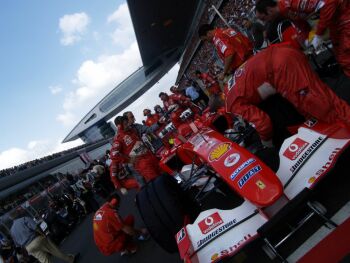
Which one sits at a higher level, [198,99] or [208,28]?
[208,28]

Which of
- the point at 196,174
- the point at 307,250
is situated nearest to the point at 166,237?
the point at 196,174

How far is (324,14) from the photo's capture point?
2598mm

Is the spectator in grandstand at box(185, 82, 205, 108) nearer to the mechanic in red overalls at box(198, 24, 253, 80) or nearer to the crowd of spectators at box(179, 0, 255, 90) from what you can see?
the crowd of spectators at box(179, 0, 255, 90)

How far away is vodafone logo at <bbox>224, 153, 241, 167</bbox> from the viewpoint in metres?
2.27

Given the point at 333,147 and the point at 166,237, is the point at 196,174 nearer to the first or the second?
the point at 166,237

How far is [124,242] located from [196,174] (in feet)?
5.25

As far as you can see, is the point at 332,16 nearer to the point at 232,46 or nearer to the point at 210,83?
the point at 232,46

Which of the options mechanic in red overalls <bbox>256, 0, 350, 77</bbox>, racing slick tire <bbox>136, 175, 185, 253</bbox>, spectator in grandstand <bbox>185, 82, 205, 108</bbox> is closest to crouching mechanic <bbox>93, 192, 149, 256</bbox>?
racing slick tire <bbox>136, 175, 185, 253</bbox>

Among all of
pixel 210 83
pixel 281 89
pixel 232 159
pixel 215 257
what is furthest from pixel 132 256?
pixel 210 83

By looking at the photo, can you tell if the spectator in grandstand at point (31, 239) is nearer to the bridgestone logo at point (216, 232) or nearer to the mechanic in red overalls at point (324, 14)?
the bridgestone logo at point (216, 232)

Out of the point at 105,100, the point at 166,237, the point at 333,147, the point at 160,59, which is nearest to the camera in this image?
the point at 333,147

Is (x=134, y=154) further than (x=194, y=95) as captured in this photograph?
No

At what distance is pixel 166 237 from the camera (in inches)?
109

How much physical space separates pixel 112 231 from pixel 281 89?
287cm
